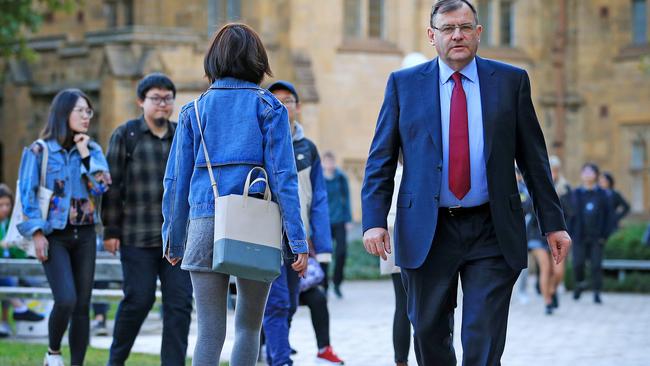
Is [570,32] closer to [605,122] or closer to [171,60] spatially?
[605,122]

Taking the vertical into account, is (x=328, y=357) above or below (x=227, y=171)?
below

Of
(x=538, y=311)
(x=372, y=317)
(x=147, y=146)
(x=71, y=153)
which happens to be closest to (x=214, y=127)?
(x=147, y=146)

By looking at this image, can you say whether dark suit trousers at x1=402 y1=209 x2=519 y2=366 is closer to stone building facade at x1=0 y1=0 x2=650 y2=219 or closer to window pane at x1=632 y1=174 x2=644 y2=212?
stone building facade at x1=0 y1=0 x2=650 y2=219

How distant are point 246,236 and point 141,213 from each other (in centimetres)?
279

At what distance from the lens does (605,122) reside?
122ft

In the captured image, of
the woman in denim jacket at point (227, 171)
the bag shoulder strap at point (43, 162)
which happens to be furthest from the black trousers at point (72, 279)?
the woman in denim jacket at point (227, 171)

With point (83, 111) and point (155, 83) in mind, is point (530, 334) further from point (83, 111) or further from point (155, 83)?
point (155, 83)

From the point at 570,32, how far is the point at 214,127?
3162 cm

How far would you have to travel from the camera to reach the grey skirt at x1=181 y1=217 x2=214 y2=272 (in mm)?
6957

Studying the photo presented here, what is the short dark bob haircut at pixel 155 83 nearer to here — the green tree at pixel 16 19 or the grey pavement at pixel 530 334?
the grey pavement at pixel 530 334

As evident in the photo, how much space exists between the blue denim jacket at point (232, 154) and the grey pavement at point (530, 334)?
444 cm

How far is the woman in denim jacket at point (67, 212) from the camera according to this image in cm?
995

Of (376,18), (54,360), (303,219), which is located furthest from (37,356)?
(376,18)

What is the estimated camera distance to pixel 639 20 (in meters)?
37.2
